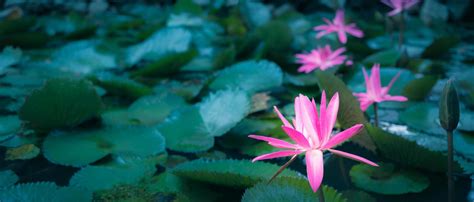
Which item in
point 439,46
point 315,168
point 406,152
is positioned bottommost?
point 439,46

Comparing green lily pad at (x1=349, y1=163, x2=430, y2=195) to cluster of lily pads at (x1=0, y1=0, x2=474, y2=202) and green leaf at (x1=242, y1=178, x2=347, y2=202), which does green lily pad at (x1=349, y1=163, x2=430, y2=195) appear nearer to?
cluster of lily pads at (x1=0, y1=0, x2=474, y2=202)

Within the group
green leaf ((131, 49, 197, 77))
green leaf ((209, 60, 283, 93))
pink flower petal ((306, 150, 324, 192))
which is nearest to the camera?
pink flower petal ((306, 150, 324, 192))

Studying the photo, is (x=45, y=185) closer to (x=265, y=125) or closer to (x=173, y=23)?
(x=265, y=125)

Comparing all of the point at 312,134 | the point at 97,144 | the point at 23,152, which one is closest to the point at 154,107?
the point at 97,144

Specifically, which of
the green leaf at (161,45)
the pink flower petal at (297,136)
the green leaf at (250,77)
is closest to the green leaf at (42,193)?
the pink flower petal at (297,136)

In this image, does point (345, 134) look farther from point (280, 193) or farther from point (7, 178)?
point (7, 178)

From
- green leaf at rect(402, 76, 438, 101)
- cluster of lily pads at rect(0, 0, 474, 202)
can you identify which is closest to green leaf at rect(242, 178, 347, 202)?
cluster of lily pads at rect(0, 0, 474, 202)
